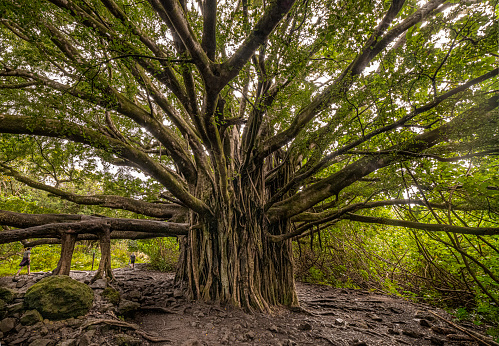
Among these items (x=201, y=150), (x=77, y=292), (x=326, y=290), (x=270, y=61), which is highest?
(x=270, y=61)

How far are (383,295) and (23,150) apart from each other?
8.78 m

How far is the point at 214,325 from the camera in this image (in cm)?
311

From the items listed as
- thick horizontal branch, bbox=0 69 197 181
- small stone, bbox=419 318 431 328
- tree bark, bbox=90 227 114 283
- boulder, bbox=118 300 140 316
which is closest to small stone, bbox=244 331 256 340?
boulder, bbox=118 300 140 316

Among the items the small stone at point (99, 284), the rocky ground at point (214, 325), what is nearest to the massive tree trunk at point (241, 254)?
the rocky ground at point (214, 325)

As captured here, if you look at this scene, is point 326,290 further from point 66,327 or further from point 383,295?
point 66,327

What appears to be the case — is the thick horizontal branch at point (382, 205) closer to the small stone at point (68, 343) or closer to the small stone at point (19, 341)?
the small stone at point (68, 343)

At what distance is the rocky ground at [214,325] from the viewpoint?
2.36 meters

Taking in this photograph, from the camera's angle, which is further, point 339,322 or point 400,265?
point 400,265

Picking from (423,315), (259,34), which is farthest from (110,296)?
(423,315)

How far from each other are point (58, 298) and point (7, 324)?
0.44 m

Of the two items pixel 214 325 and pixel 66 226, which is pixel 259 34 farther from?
pixel 66 226

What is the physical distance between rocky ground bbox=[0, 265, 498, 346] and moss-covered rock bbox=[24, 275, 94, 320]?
0.29 ft

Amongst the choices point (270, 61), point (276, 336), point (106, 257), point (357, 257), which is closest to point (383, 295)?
point (357, 257)

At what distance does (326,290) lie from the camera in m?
6.07
